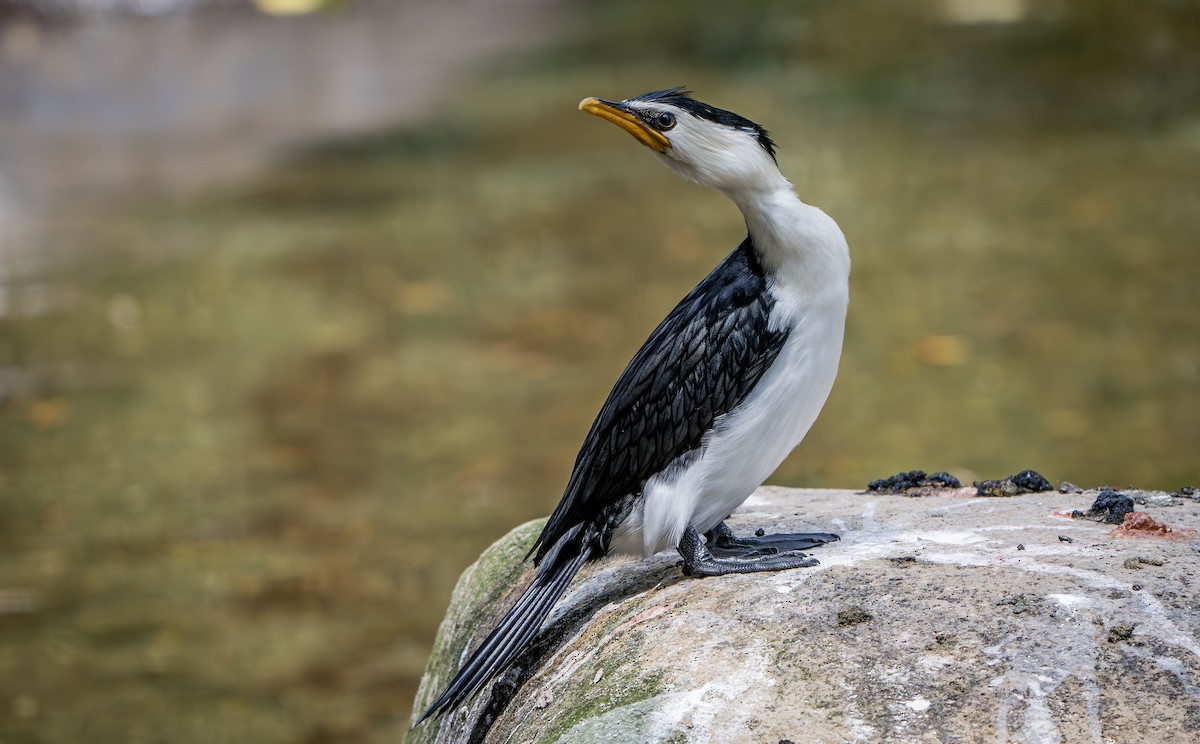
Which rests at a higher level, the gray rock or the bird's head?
the bird's head

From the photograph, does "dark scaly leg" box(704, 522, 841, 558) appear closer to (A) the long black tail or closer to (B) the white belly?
(B) the white belly

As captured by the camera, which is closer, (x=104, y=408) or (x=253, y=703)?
(x=253, y=703)

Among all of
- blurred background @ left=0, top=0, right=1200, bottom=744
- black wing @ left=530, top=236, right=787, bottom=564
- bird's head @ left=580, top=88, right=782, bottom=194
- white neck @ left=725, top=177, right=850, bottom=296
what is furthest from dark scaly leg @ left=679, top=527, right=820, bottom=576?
blurred background @ left=0, top=0, right=1200, bottom=744

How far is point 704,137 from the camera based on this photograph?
3168 mm

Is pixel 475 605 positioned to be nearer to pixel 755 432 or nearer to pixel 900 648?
pixel 755 432

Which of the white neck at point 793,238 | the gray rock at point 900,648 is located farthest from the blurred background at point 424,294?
the white neck at point 793,238

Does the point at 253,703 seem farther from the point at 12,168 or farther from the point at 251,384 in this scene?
the point at 12,168

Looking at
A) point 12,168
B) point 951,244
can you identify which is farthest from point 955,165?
point 12,168

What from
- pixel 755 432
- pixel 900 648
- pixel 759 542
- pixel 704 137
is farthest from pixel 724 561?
pixel 704 137

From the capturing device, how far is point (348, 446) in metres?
7.97

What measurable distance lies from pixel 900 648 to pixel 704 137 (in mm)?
1184

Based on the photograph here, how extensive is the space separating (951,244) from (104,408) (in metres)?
5.71

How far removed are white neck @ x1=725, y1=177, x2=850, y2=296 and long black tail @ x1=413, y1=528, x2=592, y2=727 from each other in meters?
0.81

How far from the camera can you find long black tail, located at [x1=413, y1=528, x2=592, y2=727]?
3281mm
